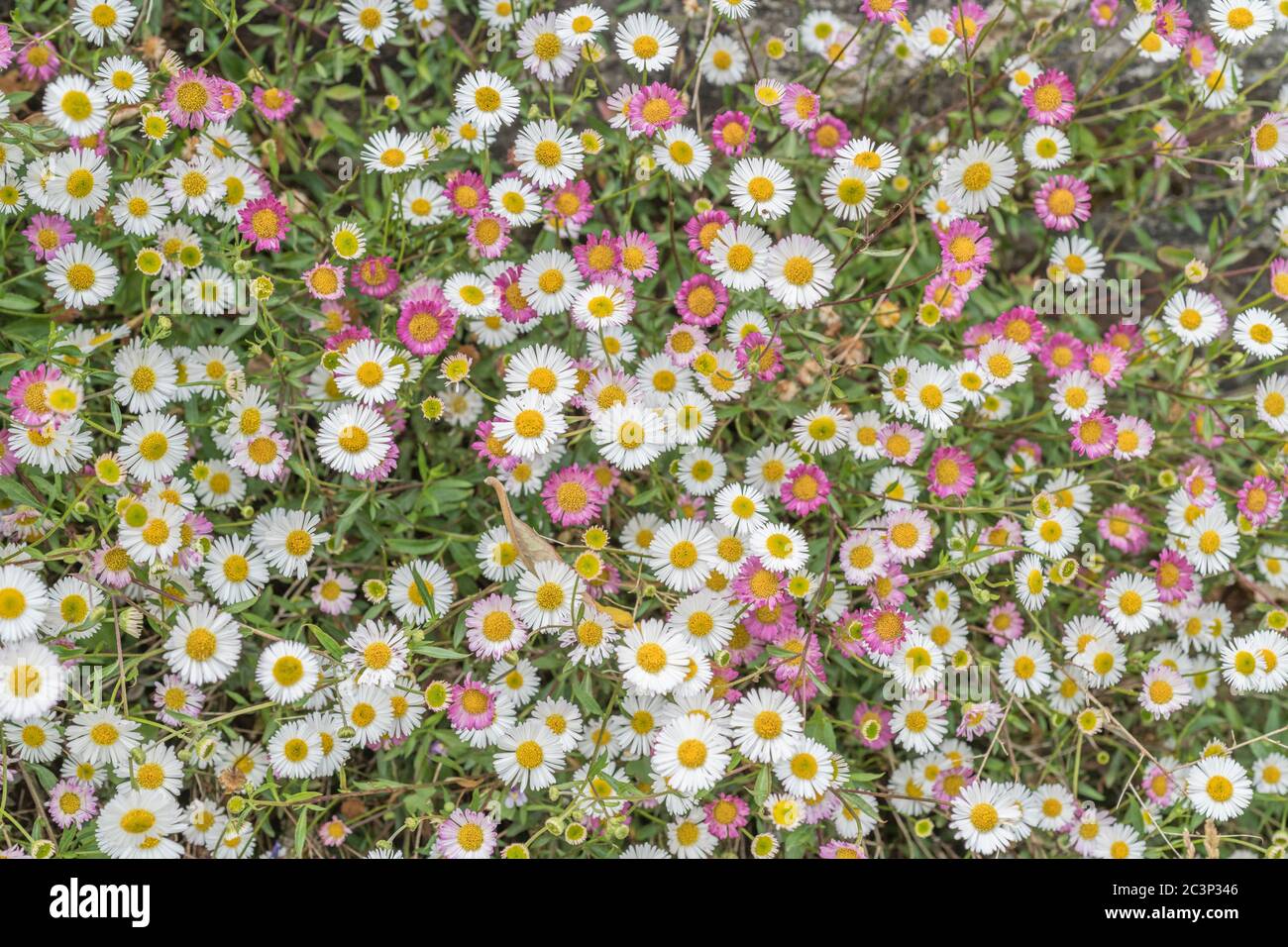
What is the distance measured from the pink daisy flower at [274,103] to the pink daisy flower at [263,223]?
0.33 metres

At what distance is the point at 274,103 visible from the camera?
125 inches

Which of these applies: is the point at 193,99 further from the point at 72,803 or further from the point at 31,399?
the point at 72,803

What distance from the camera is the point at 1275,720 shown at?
3.38m

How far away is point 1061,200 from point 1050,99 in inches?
12.9

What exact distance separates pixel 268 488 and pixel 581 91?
1.65 meters

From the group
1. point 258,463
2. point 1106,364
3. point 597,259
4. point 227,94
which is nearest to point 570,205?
point 597,259

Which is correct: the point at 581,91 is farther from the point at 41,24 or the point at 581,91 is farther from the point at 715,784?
the point at 715,784

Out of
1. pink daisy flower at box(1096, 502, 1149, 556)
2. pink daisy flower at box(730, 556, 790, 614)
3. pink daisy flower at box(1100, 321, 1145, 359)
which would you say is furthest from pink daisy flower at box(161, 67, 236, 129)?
pink daisy flower at box(1096, 502, 1149, 556)

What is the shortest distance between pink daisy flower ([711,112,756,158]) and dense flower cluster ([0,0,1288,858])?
0.09 metres

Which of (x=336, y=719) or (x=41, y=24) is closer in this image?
(x=336, y=719)

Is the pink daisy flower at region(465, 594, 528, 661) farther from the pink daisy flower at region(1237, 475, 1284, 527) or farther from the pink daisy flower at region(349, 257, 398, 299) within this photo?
the pink daisy flower at region(1237, 475, 1284, 527)

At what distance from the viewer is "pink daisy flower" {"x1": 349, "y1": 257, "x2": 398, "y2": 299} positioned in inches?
120

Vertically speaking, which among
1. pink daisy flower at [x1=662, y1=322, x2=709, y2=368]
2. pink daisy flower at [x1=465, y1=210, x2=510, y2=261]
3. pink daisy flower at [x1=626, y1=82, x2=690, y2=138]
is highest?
pink daisy flower at [x1=626, y1=82, x2=690, y2=138]

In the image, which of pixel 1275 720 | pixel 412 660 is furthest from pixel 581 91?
pixel 1275 720
